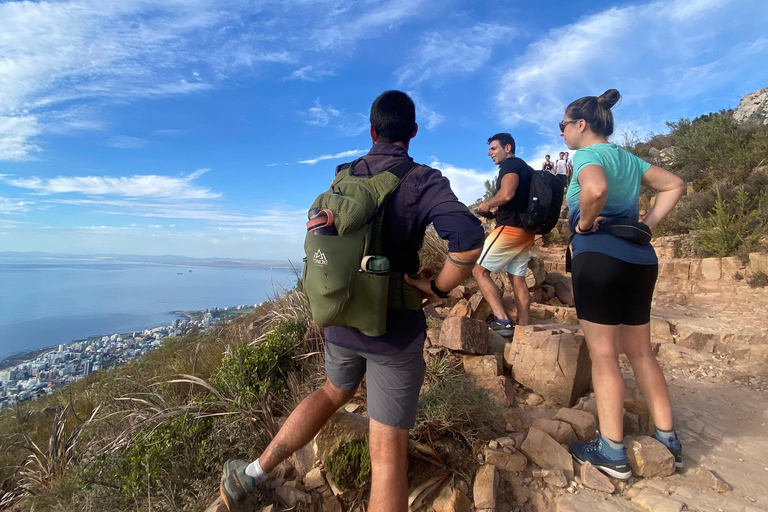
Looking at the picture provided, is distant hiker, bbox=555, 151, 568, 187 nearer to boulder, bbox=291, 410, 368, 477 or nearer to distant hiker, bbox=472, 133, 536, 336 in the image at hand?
distant hiker, bbox=472, 133, 536, 336

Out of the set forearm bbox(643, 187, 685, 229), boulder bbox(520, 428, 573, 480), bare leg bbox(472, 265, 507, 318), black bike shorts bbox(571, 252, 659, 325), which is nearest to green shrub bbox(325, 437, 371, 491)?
boulder bbox(520, 428, 573, 480)

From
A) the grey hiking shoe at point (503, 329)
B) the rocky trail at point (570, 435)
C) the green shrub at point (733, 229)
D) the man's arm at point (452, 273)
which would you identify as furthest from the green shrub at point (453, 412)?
the green shrub at point (733, 229)

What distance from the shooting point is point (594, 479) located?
2.19 meters

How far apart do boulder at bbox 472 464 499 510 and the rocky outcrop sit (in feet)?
75.4

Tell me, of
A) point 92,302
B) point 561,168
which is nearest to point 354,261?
point 561,168

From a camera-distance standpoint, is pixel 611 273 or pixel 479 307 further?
pixel 479 307

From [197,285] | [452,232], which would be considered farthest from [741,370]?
[197,285]

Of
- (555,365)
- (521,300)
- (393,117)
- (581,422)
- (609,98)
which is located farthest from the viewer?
(521,300)

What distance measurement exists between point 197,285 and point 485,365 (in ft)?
74.0

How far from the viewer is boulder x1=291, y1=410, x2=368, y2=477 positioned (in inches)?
93.7

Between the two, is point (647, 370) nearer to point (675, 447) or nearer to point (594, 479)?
point (675, 447)

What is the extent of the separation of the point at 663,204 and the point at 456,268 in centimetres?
181

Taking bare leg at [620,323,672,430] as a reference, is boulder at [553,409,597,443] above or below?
below

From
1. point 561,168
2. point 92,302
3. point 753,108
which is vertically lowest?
point 92,302
